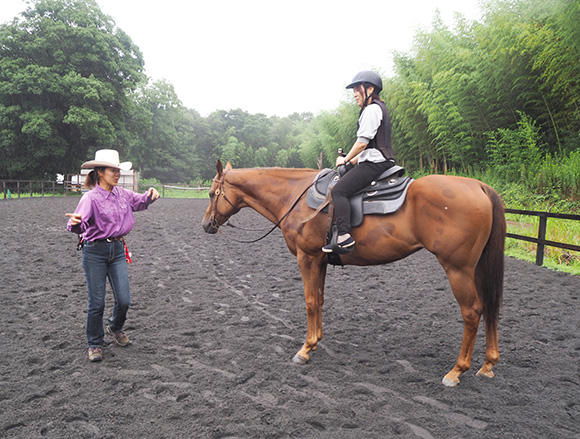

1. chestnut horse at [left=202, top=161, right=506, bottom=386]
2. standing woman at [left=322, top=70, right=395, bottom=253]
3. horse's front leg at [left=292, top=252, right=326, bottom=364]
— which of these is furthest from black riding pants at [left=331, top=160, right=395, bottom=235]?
horse's front leg at [left=292, top=252, right=326, bottom=364]

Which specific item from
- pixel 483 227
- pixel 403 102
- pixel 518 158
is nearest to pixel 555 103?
pixel 518 158

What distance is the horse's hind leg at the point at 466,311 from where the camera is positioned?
3.11 m

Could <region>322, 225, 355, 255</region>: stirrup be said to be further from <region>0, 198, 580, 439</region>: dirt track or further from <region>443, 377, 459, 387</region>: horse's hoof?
<region>443, 377, 459, 387</region>: horse's hoof

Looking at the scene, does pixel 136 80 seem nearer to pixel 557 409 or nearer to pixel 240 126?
pixel 557 409

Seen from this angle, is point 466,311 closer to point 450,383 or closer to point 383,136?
point 450,383

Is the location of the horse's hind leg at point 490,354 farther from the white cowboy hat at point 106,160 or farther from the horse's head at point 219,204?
the white cowboy hat at point 106,160

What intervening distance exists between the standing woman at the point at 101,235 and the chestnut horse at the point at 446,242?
1.60 meters

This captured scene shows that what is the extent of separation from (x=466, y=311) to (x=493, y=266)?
1.48 ft

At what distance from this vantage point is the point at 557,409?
274cm

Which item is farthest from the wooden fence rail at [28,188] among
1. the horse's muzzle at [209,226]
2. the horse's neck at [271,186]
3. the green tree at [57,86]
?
the horse's neck at [271,186]

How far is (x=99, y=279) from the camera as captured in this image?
3.54 m

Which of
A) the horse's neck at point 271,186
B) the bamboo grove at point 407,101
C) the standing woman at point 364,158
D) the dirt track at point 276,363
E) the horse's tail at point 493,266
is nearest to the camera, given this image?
the dirt track at point 276,363

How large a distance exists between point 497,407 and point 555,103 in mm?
11827

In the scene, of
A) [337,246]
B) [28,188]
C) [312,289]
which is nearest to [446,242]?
[337,246]
